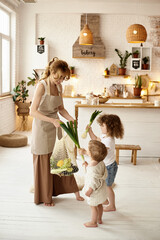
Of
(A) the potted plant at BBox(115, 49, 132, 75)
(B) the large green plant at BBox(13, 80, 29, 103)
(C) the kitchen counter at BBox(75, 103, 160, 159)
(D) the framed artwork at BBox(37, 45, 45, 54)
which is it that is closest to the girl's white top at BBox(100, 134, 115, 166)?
(C) the kitchen counter at BBox(75, 103, 160, 159)

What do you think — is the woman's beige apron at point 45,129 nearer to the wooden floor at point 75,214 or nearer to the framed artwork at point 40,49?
the wooden floor at point 75,214

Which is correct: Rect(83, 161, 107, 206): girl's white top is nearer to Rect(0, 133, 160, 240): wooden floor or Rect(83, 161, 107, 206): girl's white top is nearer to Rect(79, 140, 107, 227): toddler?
Rect(79, 140, 107, 227): toddler

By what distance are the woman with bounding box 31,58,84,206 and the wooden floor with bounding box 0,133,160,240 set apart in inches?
9.4

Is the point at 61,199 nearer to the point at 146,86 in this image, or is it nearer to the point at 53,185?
the point at 53,185

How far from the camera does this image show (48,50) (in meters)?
8.95

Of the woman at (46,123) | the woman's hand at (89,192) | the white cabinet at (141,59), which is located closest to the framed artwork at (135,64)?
the white cabinet at (141,59)

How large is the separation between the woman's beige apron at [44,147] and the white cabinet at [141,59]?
19.0 feet

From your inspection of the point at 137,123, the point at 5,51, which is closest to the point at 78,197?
the point at 137,123

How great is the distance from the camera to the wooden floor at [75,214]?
2.84 m

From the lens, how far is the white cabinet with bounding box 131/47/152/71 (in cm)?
883

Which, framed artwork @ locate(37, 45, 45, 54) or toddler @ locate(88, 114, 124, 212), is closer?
toddler @ locate(88, 114, 124, 212)

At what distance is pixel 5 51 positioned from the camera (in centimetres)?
828

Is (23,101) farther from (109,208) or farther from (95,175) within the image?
(95,175)

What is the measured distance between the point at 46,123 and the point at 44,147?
257 mm
